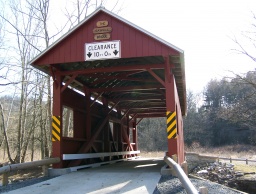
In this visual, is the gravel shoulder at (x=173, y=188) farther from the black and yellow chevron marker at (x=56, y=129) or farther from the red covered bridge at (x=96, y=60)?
the black and yellow chevron marker at (x=56, y=129)

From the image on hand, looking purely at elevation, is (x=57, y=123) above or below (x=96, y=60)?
below

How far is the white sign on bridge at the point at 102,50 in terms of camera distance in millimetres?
9414

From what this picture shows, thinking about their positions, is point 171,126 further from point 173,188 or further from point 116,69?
point 173,188

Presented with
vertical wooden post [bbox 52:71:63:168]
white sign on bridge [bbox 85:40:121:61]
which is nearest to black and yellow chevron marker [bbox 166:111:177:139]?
white sign on bridge [bbox 85:40:121:61]

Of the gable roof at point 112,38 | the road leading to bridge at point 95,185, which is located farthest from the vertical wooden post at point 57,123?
the road leading to bridge at point 95,185

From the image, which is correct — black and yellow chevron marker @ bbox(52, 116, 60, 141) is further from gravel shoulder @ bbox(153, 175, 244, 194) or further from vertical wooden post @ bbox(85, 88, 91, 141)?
gravel shoulder @ bbox(153, 175, 244, 194)

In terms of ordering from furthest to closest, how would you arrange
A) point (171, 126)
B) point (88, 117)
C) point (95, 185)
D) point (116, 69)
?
point (88, 117)
point (116, 69)
point (171, 126)
point (95, 185)

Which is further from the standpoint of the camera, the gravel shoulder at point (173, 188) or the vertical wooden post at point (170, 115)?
the vertical wooden post at point (170, 115)

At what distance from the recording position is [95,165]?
11812 mm

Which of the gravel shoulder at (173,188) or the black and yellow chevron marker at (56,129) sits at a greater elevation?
the black and yellow chevron marker at (56,129)

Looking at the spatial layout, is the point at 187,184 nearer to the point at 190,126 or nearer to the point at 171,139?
the point at 171,139

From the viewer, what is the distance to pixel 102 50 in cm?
951

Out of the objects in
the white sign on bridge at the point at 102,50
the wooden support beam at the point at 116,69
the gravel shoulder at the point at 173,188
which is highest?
the white sign on bridge at the point at 102,50

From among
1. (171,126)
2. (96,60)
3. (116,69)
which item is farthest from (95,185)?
(96,60)
